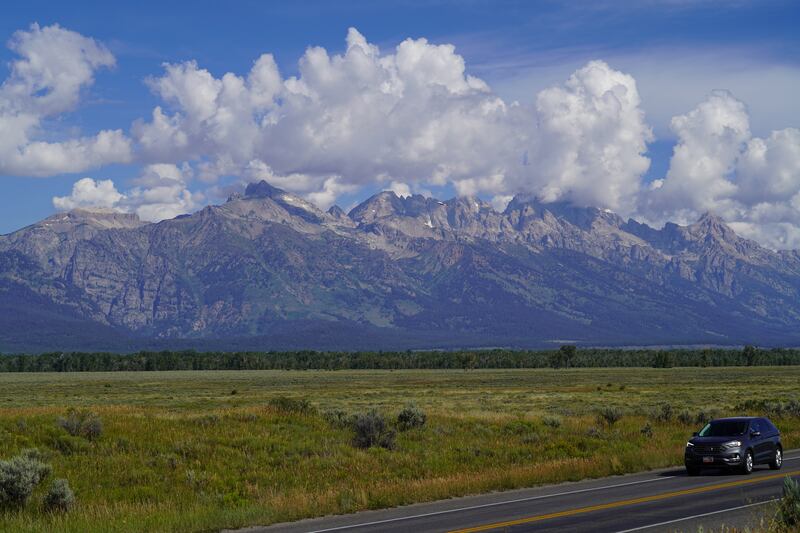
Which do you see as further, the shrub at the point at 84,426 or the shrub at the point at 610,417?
the shrub at the point at 610,417

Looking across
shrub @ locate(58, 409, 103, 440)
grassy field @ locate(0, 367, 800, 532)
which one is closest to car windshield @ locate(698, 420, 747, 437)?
grassy field @ locate(0, 367, 800, 532)

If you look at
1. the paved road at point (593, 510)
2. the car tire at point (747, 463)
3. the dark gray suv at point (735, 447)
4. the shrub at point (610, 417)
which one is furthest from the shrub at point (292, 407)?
the car tire at point (747, 463)

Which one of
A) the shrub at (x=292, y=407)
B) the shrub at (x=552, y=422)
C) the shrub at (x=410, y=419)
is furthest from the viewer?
the shrub at (x=552, y=422)

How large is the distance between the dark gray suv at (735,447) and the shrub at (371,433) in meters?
9.96

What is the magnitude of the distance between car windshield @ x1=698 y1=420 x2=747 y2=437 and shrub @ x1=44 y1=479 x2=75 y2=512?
19.1 m

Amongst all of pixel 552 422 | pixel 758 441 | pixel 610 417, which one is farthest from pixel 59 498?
pixel 610 417

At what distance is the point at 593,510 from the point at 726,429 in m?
9.56

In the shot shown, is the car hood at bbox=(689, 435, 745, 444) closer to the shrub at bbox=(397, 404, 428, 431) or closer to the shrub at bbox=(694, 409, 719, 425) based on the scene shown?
the shrub at bbox=(397, 404, 428, 431)

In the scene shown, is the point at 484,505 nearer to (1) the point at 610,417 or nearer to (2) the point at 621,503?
(2) the point at 621,503

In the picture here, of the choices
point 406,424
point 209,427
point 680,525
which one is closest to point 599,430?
point 406,424

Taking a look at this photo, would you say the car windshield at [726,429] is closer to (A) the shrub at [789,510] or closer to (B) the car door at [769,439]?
(B) the car door at [769,439]

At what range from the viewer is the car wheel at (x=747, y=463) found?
28.2 m

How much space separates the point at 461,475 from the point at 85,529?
11.7 metres

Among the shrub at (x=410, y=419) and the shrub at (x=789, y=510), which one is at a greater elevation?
the shrub at (x=789, y=510)
